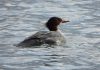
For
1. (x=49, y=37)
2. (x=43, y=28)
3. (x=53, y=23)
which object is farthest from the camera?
(x=43, y=28)

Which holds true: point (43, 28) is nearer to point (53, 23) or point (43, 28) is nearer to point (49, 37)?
point (53, 23)

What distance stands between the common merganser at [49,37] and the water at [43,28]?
286 millimetres

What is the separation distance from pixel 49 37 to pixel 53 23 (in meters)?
1.61

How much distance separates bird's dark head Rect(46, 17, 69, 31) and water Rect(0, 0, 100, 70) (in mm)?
492

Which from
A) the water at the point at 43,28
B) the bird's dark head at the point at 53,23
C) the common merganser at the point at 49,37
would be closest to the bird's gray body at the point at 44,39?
the common merganser at the point at 49,37

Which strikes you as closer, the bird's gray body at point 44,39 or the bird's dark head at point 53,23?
the bird's gray body at point 44,39

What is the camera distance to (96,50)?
768 inches

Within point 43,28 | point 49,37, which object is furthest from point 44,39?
point 43,28

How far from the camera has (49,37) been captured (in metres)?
20.8

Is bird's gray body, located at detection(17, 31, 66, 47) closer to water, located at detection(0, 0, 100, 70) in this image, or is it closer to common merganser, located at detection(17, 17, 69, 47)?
common merganser, located at detection(17, 17, 69, 47)

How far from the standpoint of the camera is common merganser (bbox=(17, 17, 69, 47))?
20.0 metres

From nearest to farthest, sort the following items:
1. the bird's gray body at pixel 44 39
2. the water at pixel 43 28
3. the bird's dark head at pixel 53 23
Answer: the water at pixel 43 28, the bird's gray body at pixel 44 39, the bird's dark head at pixel 53 23

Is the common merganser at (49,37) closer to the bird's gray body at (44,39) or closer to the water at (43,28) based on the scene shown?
the bird's gray body at (44,39)

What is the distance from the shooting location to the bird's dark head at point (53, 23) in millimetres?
22250
